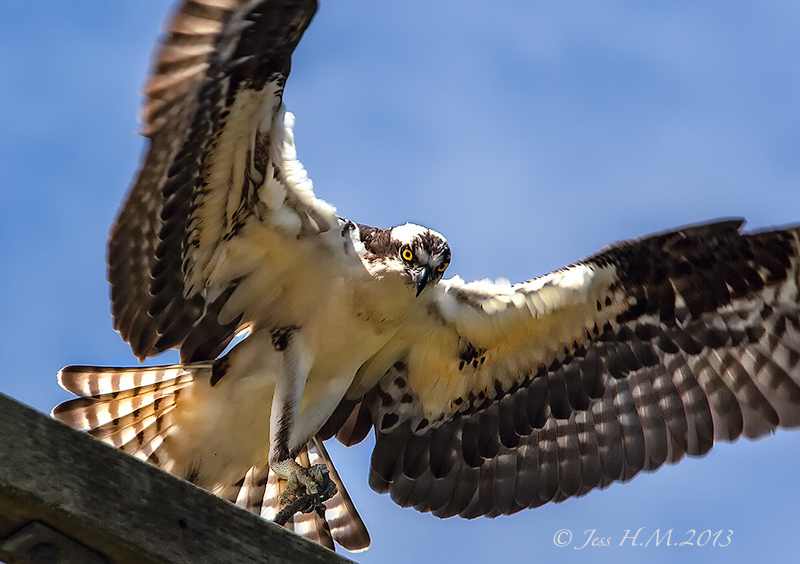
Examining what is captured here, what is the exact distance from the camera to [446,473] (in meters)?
5.70

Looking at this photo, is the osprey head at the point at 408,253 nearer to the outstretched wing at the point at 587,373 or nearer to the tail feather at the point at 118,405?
the outstretched wing at the point at 587,373

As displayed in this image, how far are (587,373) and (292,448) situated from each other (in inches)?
70.6

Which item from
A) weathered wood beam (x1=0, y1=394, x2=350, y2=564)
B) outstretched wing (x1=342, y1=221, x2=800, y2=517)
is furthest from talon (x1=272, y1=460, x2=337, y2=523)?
weathered wood beam (x1=0, y1=394, x2=350, y2=564)

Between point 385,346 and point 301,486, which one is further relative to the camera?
point 385,346

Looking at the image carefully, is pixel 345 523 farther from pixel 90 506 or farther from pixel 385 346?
pixel 90 506

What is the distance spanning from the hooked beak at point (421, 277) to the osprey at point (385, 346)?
0.02m

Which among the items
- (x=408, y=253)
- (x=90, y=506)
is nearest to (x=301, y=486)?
(x=408, y=253)

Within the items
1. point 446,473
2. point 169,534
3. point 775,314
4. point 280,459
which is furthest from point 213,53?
point 775,314

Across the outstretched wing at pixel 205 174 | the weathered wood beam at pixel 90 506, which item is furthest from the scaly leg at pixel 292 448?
the weathered wood beam at pixel 90 506

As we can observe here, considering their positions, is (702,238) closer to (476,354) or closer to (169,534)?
(476,354)

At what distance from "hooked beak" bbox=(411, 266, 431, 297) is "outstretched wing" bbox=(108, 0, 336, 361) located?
502 mm

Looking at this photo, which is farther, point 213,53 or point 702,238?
point 702,238

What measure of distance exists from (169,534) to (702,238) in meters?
3.70

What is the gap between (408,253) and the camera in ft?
16.3
